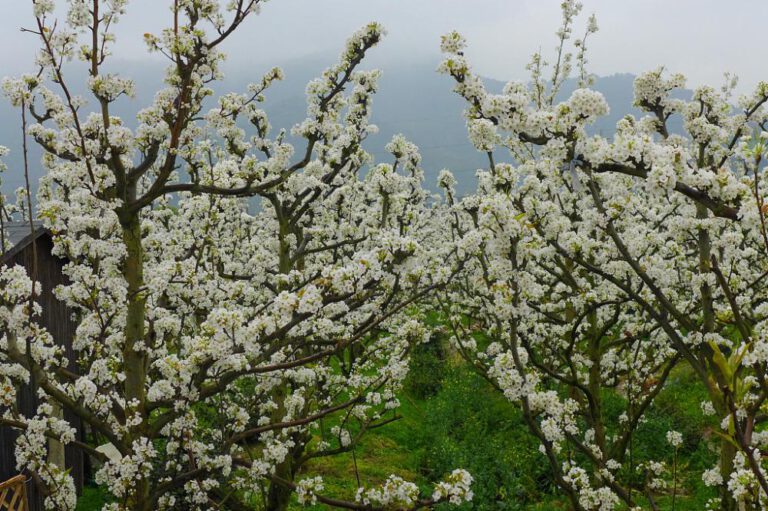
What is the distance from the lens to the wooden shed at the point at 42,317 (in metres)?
10.5

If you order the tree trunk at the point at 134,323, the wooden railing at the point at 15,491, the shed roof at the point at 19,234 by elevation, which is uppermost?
the shed roof at the point at 19,234

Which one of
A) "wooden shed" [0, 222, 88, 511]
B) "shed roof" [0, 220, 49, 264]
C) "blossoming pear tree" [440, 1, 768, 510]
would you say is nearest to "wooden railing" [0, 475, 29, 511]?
"wooden shed" [0, 222, 88, 511]

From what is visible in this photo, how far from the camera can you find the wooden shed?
1052 cm

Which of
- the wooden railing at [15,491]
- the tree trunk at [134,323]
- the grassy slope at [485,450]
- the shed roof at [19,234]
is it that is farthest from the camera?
the grassy slope at [485,450]

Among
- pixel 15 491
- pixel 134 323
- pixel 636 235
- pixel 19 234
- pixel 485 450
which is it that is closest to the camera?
pixel 134 323

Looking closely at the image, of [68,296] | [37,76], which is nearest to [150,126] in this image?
[37,76]

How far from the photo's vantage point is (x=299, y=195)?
10234 millimetres

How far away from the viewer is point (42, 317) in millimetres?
11500

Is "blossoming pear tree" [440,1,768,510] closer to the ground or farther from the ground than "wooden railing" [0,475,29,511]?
farther from the ground

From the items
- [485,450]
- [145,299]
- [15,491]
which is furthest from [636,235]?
[15,491]

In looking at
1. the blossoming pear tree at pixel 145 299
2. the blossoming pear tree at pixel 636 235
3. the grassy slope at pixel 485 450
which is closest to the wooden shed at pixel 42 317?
the grassy slope at pixel 485 450

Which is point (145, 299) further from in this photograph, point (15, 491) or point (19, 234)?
point (19, 234)

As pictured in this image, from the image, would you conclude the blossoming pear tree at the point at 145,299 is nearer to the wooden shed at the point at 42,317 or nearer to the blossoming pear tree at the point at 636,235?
the blossoming pear tree at the point at 636,235

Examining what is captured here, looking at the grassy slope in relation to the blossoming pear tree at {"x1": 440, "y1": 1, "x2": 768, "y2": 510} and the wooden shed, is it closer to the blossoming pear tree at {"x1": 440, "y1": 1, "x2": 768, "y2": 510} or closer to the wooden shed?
the wooden shed
